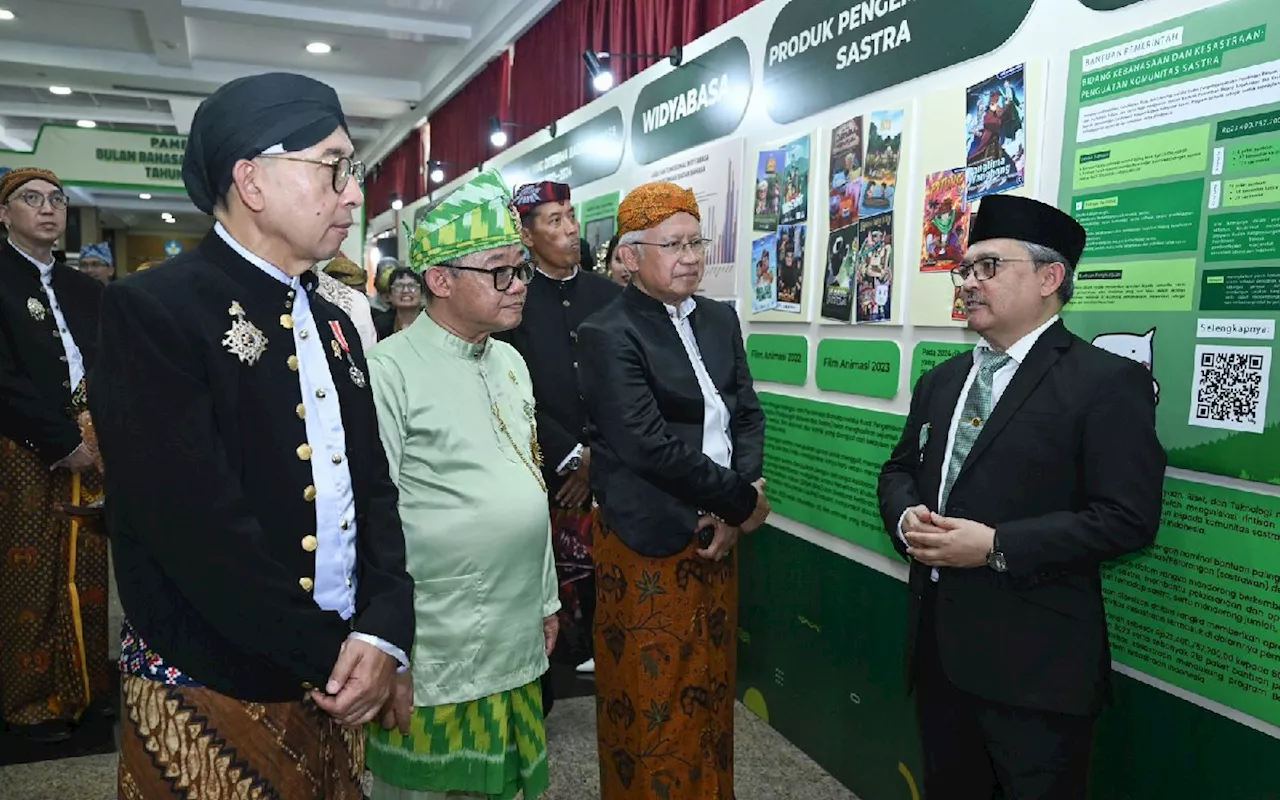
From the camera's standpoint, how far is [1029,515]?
1.64 m

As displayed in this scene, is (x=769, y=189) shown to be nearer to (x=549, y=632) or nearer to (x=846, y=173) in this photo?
(x=846, y=173)

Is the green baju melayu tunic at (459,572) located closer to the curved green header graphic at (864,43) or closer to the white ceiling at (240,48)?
the curved green header graphic at (864,43)

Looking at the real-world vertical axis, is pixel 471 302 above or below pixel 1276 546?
above

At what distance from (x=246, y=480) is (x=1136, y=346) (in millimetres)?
1657

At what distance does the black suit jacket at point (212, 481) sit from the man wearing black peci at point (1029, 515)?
1110mm

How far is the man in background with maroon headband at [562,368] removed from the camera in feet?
9.38

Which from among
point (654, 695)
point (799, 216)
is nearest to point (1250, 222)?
point (799, 216)

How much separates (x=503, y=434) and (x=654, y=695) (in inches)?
34.1

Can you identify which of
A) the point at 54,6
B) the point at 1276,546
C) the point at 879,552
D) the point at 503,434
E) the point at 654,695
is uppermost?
the point at 54,6

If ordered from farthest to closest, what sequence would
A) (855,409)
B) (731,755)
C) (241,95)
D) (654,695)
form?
(855,409) < (731,755) < (654,695) < (241,95)

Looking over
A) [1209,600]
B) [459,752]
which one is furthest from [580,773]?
[1209,600]

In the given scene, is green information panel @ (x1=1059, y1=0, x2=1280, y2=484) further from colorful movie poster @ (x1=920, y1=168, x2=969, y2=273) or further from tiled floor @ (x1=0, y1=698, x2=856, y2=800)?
tiled floor @ (x1=0, y1=698, x2=856, y2=800)

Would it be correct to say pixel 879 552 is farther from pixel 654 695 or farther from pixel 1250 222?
pixel 1250 222

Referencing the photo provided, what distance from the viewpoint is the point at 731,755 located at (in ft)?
7.88
